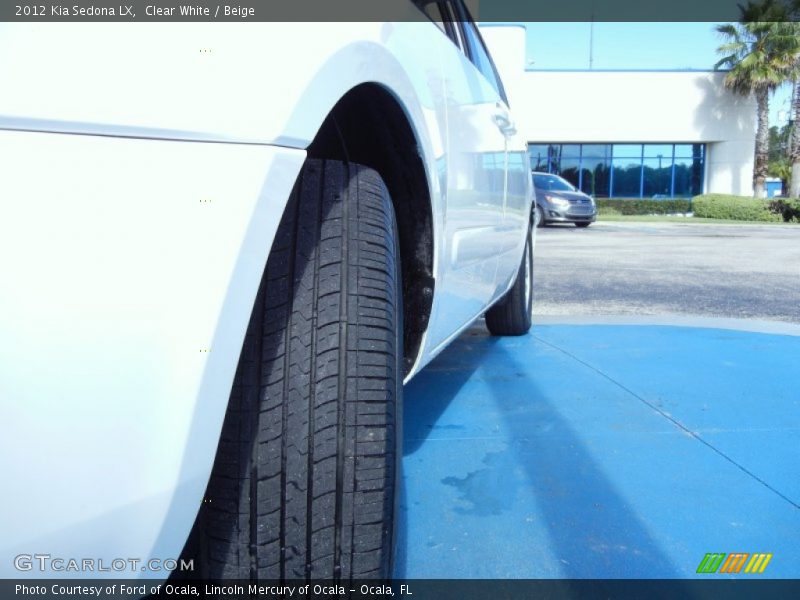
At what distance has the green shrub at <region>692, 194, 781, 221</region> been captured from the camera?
2683cm

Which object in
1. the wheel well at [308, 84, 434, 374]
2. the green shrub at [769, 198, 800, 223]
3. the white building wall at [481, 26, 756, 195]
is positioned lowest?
the green shrub at [769, 198, 800, 223]

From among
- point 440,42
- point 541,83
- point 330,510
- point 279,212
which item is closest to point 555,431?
point 440,42

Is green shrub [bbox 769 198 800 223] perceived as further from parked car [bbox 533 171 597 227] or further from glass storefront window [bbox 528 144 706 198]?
parked car [bbox 533 171 597 227]

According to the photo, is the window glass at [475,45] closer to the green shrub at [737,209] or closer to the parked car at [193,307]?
the parked car at [193,307]

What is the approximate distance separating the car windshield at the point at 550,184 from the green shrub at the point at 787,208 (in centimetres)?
980

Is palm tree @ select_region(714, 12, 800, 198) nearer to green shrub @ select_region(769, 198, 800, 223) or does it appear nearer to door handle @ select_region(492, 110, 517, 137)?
green shrub @ select_region(769, 198, 800, 223)

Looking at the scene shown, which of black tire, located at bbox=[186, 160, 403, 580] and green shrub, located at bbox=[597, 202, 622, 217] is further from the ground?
black tire, located at bbox=[186, 160, 403, 580]

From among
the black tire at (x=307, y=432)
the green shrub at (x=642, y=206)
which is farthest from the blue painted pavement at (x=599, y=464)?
the green shrub at (x=642, y=206)

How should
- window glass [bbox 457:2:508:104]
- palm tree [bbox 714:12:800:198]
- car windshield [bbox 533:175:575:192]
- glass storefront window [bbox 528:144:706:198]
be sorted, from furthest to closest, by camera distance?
glass storefront window [bbox 528:144:706:198]
palm tree [bbox 714:12:800:198]
car windshield [bbox 533:175:575:192]
window glass [bbox 457:2:508:104]

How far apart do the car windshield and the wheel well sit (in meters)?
19.1

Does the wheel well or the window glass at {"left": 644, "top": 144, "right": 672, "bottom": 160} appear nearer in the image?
the wheel well

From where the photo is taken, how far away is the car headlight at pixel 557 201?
2005 centimetres

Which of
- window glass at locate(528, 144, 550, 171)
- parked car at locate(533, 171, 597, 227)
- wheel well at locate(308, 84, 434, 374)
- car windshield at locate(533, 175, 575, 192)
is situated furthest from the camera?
window glass at locate(528, 144, 550, 171)

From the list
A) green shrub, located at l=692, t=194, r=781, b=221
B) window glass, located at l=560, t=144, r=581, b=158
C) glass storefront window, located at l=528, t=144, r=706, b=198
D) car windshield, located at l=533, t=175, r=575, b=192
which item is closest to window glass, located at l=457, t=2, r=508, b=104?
car windshield, located at l=533, t=175, r=575, b=192
